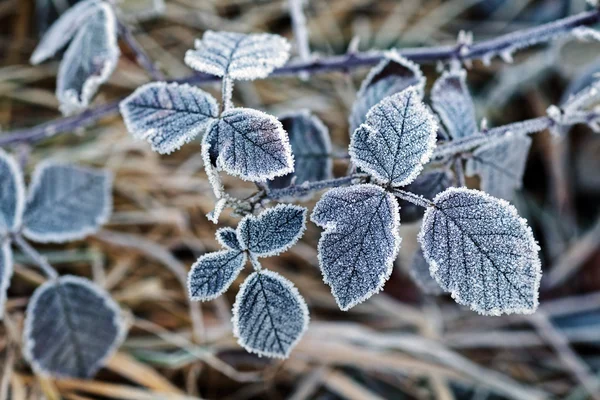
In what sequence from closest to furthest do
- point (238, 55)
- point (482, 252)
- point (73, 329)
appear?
point (482, 252), point (238, 55), point (73, 329)

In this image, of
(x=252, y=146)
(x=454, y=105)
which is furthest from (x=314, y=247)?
(x=252, y=146)

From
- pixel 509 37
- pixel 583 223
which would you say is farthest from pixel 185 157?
pixel 583 223

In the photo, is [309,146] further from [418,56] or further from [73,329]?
[73,329]

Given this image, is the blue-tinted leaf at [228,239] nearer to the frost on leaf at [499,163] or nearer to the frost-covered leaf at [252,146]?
the frost-covered leaf at [252,146]

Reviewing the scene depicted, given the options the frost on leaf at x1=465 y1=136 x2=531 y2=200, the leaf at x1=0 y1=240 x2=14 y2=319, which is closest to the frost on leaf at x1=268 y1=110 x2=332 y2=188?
the frost on leaf at x1=465 y1=136 x2=531 y2=200

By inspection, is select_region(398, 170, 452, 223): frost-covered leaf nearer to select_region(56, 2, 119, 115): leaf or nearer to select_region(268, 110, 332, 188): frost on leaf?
select_region(268, 110, 332, 188): frost on leaf
